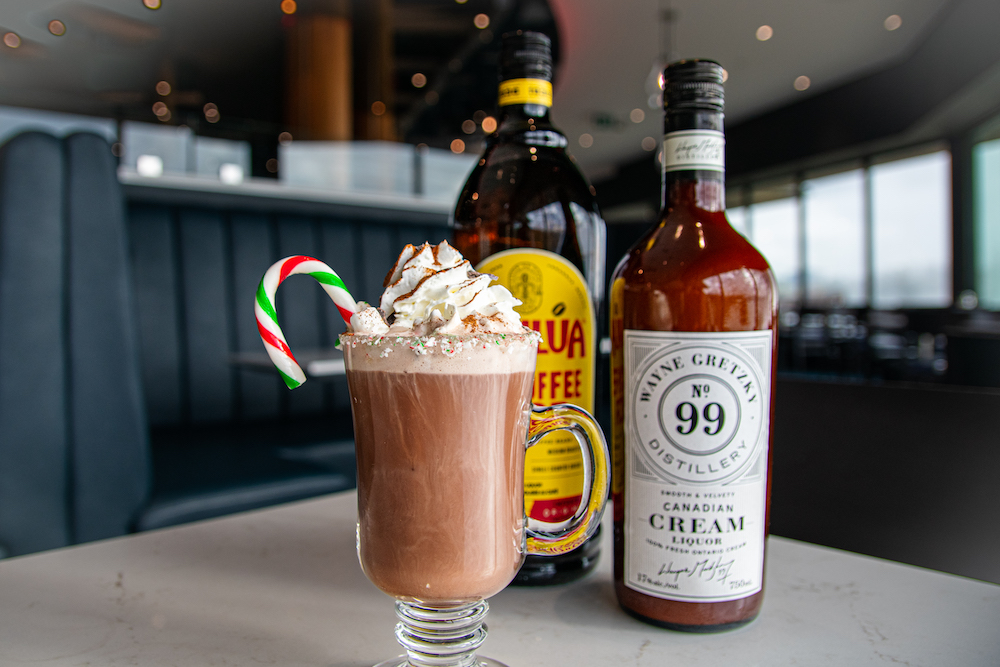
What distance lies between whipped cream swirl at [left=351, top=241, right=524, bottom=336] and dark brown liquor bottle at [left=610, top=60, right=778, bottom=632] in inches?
4.9

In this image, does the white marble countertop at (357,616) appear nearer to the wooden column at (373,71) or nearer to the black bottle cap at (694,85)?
the black bottle cap at (694,85)

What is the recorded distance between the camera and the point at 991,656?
0.49 m

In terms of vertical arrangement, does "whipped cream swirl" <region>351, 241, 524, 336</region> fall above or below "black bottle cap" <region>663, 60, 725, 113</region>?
below

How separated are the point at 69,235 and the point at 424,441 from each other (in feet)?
4.94

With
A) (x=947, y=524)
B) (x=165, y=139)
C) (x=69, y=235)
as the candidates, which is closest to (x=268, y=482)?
(x=69, y=235)

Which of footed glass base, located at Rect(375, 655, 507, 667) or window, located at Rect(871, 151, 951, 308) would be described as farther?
window, located at Rect(871, 151, 951, 308)

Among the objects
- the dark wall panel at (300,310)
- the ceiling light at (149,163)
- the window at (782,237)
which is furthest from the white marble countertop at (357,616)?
the window at (782,237)

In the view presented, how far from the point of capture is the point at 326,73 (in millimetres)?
6258

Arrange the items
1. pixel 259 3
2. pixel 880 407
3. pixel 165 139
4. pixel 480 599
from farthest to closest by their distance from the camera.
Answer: pixel 259 3, pixel 165 139, pixel 880 407, pixel 480 599

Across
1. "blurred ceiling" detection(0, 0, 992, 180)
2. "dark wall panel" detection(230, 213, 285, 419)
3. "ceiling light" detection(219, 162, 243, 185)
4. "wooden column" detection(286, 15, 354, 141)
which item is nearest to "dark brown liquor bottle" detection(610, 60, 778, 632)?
"dark wall panel" detection(230, 213, 285, 419)

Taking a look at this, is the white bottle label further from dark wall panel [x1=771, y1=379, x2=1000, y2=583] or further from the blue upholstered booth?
the blue upholstered booth

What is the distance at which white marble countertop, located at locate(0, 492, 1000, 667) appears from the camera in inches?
19.6

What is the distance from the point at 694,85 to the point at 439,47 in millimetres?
6498

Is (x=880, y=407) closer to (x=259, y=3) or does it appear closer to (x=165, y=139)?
(x=165, y=139)
